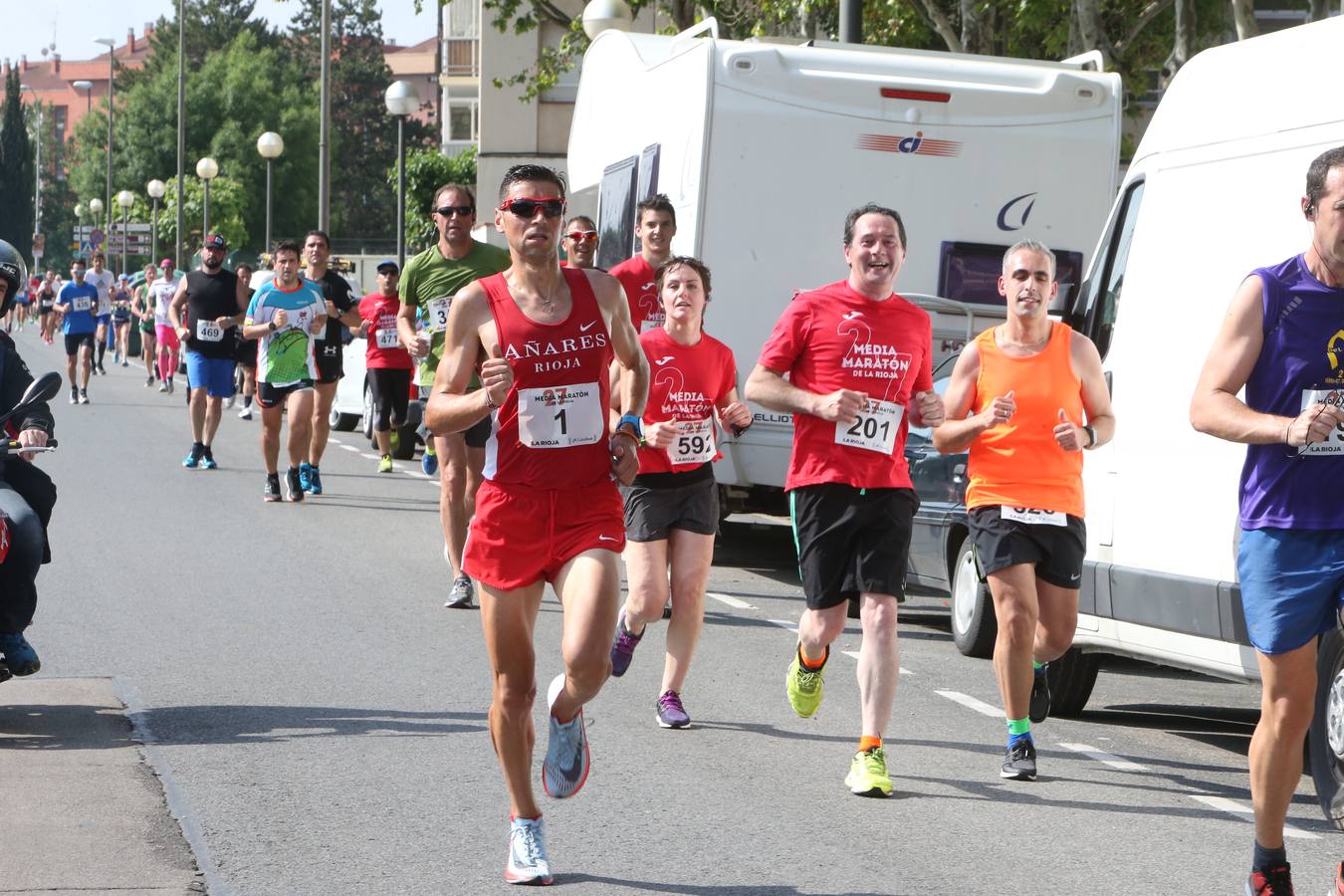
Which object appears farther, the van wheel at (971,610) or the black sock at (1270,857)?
the van wheel at (971,610)

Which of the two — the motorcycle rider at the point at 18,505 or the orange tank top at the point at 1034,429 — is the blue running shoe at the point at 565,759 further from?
the motorcycle rider at the point at 18,505

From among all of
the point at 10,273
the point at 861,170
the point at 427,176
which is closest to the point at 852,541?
the point at 10,273

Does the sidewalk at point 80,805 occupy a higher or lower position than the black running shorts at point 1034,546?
lower

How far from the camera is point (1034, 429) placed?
24.4ft

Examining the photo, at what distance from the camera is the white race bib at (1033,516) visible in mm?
7367

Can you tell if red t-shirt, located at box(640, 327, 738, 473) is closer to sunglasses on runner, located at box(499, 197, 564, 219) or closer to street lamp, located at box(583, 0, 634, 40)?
sunglasses on runner, located at box(499, 197, 564, 219)

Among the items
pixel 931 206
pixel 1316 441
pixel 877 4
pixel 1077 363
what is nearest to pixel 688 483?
pixel 1077 363

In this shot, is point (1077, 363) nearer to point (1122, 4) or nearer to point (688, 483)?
point (688, 483)

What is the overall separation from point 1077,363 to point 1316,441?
2.39 m

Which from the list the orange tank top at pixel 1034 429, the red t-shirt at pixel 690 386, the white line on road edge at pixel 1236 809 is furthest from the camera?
the red t-shirt at pixel 690 386

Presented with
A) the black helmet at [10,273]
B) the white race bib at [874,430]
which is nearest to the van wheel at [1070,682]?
the white race bib at [874,430]

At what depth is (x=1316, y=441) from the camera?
201 inches

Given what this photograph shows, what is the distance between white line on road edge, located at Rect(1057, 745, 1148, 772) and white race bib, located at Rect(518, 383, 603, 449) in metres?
2.99

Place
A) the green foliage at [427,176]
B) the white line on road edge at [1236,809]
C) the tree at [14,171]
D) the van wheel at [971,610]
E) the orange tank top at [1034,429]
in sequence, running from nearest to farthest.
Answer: the white line on road edge at [1236,809]
the orange tank top at [1034,429]
the van wheel at [971,610]
the green foliage at [427,176]
the tree at [14,171]
